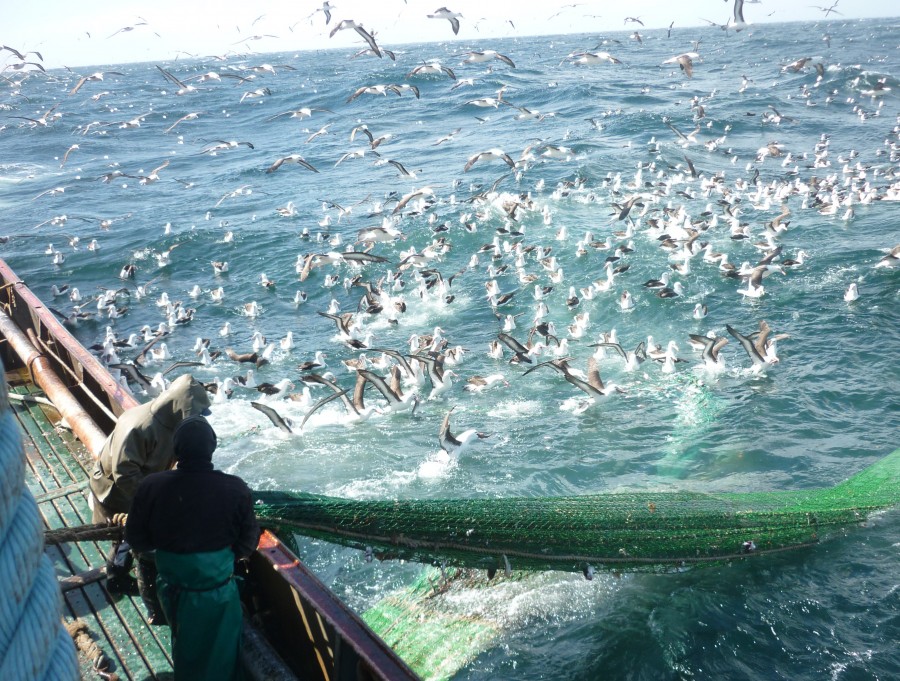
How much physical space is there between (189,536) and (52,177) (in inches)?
1564

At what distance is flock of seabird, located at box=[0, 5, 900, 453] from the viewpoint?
13.6 metres

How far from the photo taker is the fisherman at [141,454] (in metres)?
4.41

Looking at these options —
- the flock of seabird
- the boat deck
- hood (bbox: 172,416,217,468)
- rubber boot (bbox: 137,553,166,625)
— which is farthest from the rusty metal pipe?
the flock of seabird

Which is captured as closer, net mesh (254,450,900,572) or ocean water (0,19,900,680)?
net mesh (254,450,900,572)

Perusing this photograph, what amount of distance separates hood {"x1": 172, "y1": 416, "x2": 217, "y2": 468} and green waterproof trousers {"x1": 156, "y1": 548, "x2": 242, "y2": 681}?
473 millimetres

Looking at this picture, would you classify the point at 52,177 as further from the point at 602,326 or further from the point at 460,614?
the point at 460,614

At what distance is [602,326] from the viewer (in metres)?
16.7

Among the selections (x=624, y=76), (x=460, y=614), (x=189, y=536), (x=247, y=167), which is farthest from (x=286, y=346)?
(x=624, y=76)

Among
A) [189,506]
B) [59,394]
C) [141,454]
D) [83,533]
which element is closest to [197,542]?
[189,506]

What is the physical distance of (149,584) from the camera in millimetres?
4453

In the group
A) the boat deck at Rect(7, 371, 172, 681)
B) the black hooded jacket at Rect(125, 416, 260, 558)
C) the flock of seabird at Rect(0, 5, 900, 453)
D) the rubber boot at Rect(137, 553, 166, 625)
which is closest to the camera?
the black hooded jacket at Rect(125, 416, 260, 558)

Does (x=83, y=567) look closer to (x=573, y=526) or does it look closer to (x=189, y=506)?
(x=189, y=506)

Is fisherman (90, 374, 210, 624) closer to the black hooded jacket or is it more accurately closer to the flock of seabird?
the black hooded jacket

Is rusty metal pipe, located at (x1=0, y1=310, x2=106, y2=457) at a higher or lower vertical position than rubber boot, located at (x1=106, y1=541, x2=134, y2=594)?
higher
